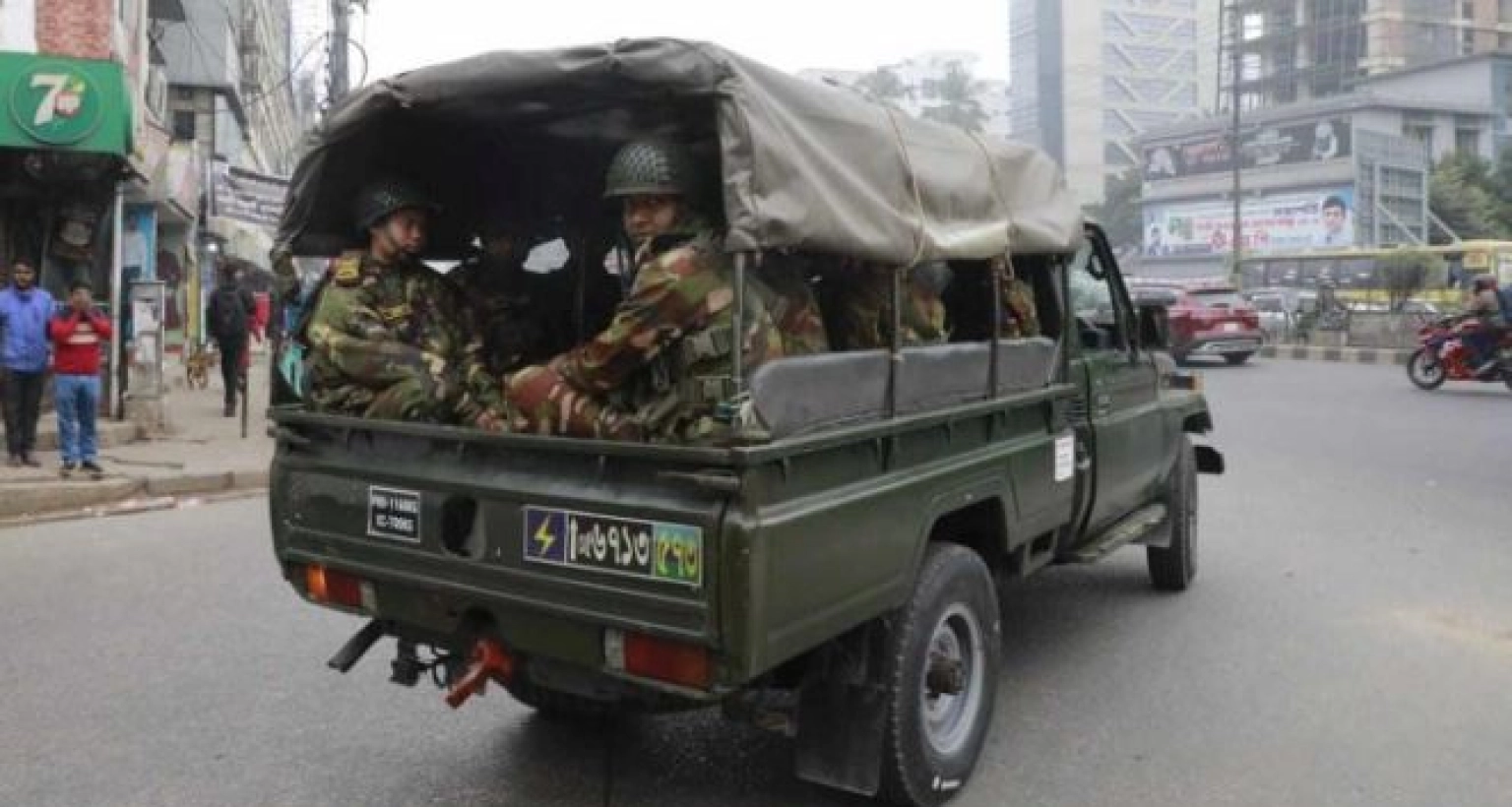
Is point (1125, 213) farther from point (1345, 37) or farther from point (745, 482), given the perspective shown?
point (745, 482)

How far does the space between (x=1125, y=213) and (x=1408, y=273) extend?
52365 millimetres

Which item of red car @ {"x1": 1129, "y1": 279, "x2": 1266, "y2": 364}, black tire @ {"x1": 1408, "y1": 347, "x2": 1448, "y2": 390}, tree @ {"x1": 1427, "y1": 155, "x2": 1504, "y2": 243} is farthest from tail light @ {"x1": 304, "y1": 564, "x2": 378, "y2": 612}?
tree @ {"x1": 1427, "y1": 155, "x2": 1504, "y2": 243}

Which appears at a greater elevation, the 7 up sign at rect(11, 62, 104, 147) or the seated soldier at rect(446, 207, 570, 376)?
the 7 up sign at rect(11, 62, 104, 147)

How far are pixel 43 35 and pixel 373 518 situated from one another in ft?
33.7

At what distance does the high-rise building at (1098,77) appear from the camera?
113 m

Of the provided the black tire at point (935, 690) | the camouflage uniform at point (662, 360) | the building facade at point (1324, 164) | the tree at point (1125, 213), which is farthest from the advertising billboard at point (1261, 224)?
the camouflage uniform at point (662, 360)

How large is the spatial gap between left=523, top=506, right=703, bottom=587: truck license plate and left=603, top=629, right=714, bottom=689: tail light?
16cm

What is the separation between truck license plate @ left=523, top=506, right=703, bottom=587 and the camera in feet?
9.64

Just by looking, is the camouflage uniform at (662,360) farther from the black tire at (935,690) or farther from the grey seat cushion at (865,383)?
the black tire at (935,690)

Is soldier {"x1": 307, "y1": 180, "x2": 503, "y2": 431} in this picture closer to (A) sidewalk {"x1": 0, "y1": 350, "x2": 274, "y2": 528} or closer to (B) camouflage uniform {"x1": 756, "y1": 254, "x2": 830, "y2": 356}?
(B) camouflage uniform {"x1": 756, "y1": 254, "x2": 830, "y2": 356}

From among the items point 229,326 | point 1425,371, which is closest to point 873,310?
point 229,326

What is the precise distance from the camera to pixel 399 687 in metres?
4.76

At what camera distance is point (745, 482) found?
287 cm

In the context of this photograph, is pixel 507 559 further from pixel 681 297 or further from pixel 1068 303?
pixel 1068 303
